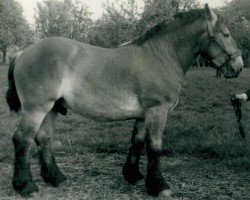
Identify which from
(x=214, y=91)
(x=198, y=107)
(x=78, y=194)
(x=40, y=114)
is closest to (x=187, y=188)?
(x=78, y=194)

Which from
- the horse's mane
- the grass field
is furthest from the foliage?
the horse's mane

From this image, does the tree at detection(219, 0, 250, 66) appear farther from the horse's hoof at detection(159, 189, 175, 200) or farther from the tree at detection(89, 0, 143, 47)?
the horse's hoof at detection(159, 189, 175, 200)

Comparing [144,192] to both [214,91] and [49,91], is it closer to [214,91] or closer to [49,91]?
[49,91]

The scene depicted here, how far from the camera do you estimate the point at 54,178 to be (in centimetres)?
533

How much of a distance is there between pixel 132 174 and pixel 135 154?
1.01ft

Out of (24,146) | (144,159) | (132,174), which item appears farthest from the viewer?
(144,159)

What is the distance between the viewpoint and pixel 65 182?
212 inches

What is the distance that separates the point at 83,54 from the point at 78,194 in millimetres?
1975

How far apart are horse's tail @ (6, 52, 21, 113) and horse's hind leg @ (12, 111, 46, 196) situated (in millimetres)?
537

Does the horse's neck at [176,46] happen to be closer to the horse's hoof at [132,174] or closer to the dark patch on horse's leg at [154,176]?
the dark patch on horse's leg at [154,176]

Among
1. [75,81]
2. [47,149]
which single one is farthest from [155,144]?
[47,149]

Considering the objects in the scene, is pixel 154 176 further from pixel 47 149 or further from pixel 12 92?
pixel 12 92

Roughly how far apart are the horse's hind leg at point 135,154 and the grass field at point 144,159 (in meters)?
0.13

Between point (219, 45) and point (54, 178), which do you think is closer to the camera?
point (219, 45)
